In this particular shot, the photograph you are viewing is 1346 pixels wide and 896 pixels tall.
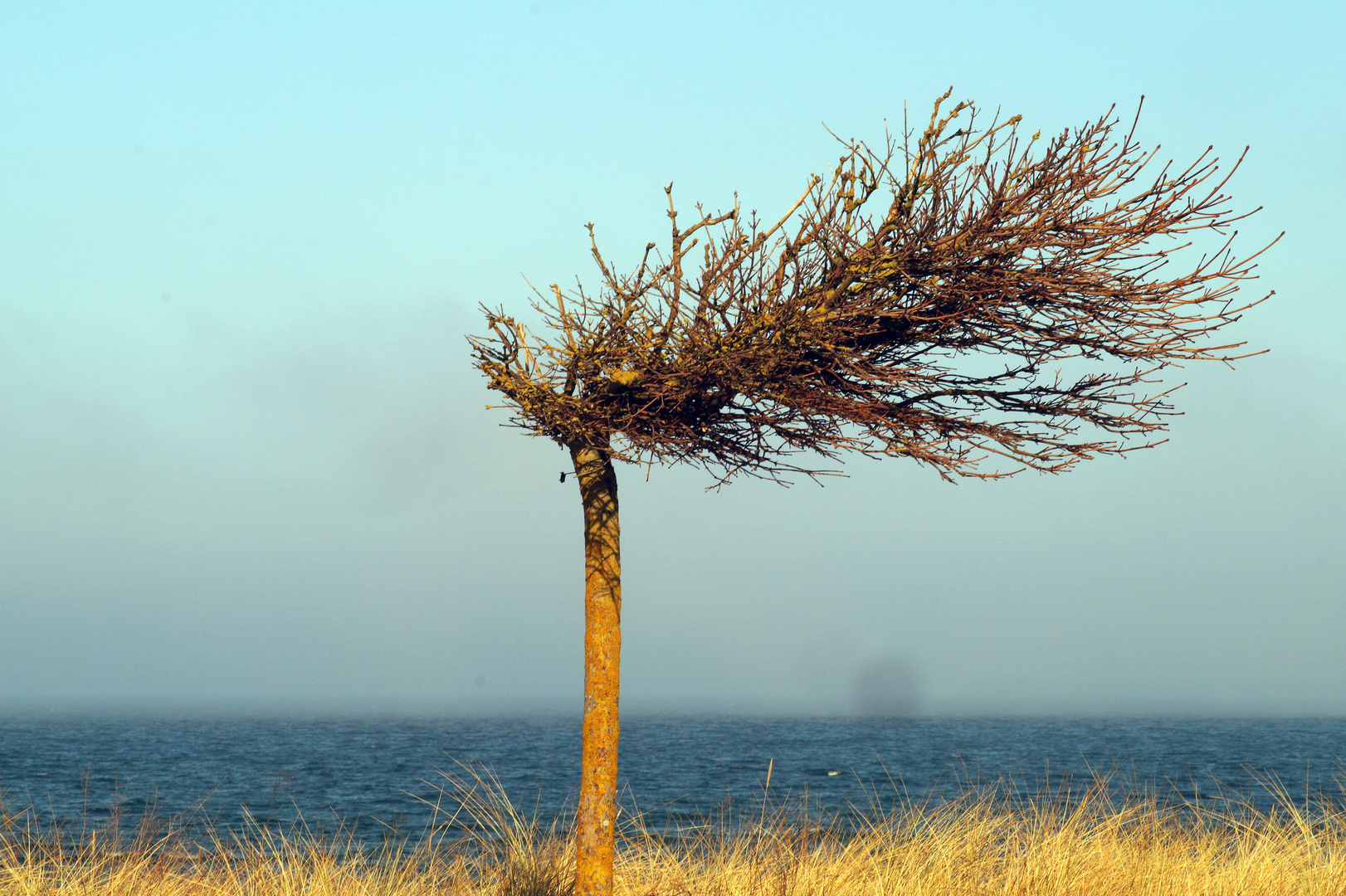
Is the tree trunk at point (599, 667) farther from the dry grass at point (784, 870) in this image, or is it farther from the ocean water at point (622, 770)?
the ocean water at point (622, 770)

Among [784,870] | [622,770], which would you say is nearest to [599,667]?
[784,870]

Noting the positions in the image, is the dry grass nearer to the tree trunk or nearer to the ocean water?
the tree trunk

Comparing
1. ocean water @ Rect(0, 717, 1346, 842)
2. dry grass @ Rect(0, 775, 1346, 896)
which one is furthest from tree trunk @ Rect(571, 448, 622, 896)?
ocean water @ Rect(0, 717, 1346, 842)

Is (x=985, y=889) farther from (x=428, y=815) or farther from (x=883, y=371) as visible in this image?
(x=428, y=815)

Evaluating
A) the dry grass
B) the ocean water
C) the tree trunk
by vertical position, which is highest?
the tree trunk

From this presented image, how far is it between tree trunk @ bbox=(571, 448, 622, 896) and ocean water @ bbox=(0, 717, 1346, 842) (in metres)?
4.44

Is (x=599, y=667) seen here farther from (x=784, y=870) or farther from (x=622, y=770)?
(x=622, y=770)

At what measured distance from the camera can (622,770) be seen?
43344mm

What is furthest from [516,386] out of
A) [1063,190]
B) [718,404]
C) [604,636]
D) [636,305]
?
[1063,190]

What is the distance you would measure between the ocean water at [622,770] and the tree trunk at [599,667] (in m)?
4.44

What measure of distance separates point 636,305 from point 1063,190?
243 cm

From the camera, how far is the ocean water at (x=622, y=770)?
2742 centimetres

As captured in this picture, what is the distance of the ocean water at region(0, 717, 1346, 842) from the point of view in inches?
1080

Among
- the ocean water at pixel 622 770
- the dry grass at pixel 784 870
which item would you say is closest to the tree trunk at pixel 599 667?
the dry grass at pixel 784 870
